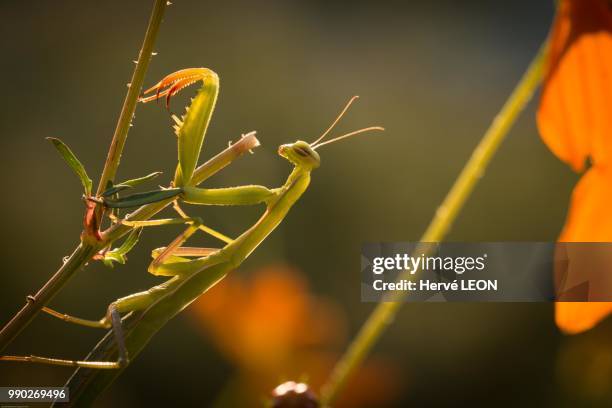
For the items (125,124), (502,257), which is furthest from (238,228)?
(125,124)

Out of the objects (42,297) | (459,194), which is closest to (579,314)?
(459,194)

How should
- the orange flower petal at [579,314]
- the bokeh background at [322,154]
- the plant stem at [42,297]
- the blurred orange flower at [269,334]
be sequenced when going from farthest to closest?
the bokeh background at [322,154], the blurred orange flower at [269,334], the orange flower petal at [579,314], the plant stem at [42,297]

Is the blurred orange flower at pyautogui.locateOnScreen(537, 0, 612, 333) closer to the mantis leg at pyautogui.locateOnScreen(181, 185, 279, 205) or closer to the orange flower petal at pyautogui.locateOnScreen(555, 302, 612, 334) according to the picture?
the orange flower petal at pyautogui.locateOnScreen(555, 302, 612, 334)

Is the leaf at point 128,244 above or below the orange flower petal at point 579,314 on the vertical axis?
above

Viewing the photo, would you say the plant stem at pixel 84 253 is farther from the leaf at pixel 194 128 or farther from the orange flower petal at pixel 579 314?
the orange flower petal at pixel 579 314

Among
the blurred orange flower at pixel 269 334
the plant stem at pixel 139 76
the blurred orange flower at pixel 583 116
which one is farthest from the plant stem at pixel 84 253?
the blurred orange flower at pixel 269 334

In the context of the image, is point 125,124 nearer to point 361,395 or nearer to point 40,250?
point 361,395

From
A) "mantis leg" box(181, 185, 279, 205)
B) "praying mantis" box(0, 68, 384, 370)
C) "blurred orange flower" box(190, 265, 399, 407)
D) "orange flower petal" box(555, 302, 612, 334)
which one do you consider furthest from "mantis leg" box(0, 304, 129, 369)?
"blurred orange flower" box(190, 265, 399, 407)
